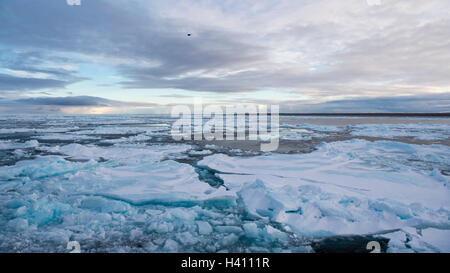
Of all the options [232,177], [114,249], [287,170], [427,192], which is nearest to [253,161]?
[287,170]

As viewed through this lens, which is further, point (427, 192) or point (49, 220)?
point (427, 192)

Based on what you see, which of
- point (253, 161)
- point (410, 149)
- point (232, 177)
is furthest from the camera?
point (410, 149)

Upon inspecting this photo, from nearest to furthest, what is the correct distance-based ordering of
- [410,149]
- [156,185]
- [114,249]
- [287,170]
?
1. [114,249]
2. [156,185]
3. [287,170]
4. [410,149]

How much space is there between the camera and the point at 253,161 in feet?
24.5

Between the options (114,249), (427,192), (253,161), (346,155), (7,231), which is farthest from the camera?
(346,155)

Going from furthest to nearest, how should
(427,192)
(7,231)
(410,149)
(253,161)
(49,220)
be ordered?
(410,149), (253,161), (427,192), (49,220), (7,231)

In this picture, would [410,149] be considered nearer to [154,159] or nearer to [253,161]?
[253,161]

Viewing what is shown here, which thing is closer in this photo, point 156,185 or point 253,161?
point 156,185

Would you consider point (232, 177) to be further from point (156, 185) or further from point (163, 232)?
point (163, 232)

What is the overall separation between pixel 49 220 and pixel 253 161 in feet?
17.4

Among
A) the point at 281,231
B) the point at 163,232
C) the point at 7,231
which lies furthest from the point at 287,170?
the point at 7,231

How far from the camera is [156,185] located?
494 cm

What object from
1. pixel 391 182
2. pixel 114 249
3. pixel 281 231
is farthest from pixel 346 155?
pixel 114 249

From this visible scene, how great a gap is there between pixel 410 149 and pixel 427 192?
5992 mm
